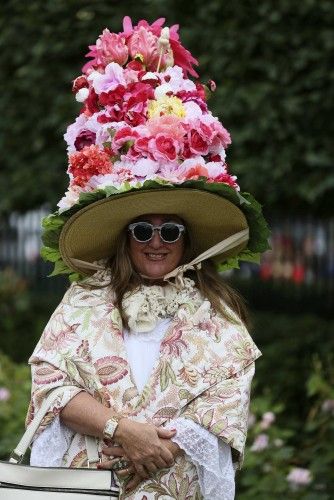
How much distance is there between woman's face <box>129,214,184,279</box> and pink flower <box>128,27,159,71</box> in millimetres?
528

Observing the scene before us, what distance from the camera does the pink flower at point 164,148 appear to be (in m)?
4.07

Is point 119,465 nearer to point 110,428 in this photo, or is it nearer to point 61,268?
point 110,428

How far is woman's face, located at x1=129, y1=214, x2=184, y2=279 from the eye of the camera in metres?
4.14

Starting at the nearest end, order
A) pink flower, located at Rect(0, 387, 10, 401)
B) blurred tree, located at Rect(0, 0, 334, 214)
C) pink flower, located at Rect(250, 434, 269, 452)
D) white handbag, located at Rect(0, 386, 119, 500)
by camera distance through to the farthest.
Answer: white handbag, located at Rect(0, 386, 119, 500), pink flower, located at Rect(250, 434, 269, 452), pink flower, located at Rect(0, 387, 10, 401), blurred tree, located at Rect(0, 0, 334, 214)

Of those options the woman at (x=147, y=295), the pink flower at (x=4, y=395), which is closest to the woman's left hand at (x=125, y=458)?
the woman at (x=147, y=295)

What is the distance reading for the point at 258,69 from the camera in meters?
8.27


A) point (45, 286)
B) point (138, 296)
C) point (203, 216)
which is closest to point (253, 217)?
point (203, 216)

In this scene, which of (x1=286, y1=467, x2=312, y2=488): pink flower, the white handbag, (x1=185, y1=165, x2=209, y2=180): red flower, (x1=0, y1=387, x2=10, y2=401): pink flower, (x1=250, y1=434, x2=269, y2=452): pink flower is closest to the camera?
the white handbag

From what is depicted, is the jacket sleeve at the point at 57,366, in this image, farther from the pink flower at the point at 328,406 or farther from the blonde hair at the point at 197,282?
the pink flower at the point at 328,406

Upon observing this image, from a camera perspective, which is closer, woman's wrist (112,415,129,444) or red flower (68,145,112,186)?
woman's wrist (112,415,129,444)

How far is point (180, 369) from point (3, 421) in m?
3.04

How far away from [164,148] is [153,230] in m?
0.26

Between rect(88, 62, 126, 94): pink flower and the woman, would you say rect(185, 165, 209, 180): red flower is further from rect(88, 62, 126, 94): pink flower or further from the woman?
rect(88, 62, 126, 94): pink flower

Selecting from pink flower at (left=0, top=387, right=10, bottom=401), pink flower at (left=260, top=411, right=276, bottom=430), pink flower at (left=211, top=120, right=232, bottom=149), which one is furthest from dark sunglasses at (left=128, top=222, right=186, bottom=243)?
pink flower at (left=0, top=387, right=10, bottom=401)
